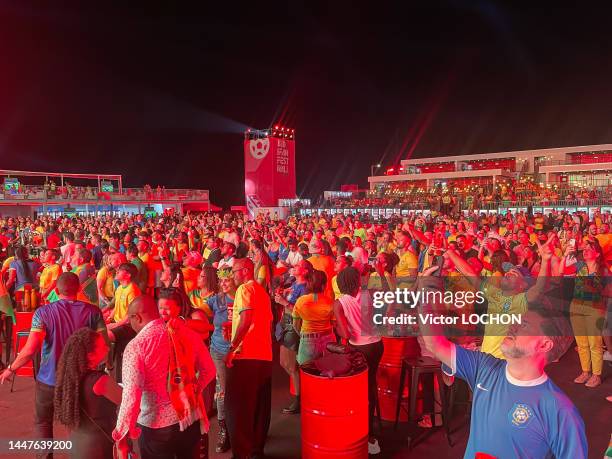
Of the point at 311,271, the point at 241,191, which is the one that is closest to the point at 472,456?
the point at 311,271

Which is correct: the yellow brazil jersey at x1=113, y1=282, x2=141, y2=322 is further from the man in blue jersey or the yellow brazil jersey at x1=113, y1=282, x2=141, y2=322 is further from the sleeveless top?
the man in blue jersey

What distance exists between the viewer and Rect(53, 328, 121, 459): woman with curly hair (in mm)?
2771

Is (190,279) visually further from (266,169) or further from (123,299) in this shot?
(266,169)

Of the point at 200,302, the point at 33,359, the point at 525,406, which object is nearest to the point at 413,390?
the point at 200,302

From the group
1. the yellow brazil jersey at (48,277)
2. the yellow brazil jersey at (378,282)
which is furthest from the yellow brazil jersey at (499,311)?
the yellow brazil jersey at (48,277)

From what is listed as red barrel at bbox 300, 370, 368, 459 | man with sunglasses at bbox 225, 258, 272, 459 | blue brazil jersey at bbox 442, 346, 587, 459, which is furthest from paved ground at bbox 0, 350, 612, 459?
blue brazil jersey at bbox 442, 346, 587, 459

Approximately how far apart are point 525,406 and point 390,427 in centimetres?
283

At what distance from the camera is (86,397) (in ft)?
9.18

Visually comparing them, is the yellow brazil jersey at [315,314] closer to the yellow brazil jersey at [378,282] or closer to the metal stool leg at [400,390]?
the metal stool leg at [400,390]

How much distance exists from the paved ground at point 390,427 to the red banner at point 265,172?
29.5m

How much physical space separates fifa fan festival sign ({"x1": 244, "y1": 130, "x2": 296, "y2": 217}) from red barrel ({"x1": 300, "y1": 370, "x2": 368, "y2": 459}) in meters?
31.2

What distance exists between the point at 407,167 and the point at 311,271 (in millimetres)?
59318

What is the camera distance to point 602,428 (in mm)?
4602

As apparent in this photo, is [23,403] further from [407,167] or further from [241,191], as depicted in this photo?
[241,191]
